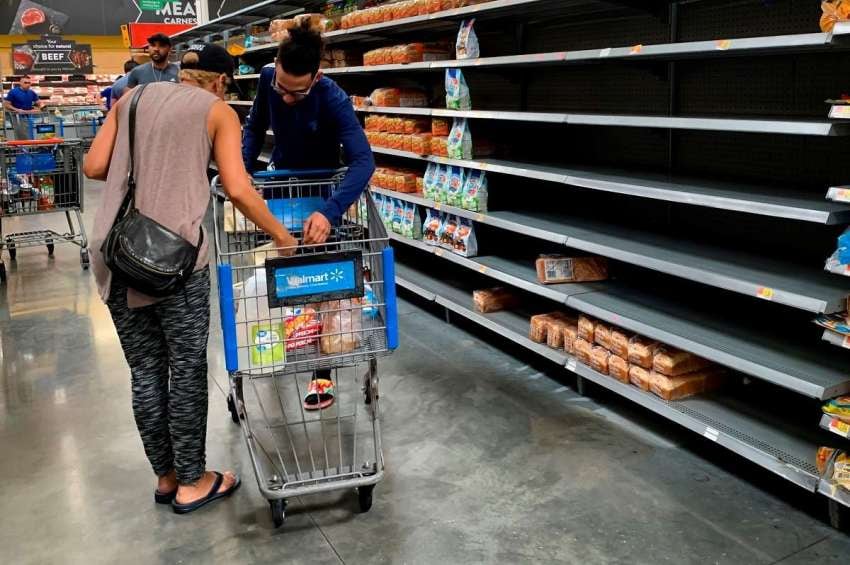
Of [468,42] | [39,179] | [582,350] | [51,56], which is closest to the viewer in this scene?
[582,350]

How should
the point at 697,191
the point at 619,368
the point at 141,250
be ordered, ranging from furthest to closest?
1. the point at 619,368
2. the point at 697,191
3. the point at 141,250

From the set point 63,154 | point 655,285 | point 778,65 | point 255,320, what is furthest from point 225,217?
point 63,154

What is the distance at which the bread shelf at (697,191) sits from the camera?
2678mm

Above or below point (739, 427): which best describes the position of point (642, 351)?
above

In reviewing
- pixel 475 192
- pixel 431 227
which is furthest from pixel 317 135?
pixel 431 227

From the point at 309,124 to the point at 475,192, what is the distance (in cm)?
158

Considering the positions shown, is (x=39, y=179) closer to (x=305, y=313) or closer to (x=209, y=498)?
(x=209, y=498)

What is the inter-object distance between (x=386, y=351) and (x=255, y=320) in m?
0.46

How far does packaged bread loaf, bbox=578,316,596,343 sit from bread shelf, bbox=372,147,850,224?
0.67m

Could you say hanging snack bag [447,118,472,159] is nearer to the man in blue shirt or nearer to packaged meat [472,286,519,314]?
packaged meat [472,286,519,314]

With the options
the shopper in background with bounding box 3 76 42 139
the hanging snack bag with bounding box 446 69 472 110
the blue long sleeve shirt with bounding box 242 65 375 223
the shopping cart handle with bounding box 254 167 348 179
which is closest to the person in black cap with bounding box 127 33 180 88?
the hanging snack bag with bounding box 446 69 472 110

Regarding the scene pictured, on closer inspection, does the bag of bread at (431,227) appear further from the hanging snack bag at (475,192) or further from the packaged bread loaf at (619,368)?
the packaged bread loaf at (619,368)

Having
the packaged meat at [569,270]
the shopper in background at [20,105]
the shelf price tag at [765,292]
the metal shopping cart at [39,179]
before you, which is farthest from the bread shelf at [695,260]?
the shopper in background at [20,105]

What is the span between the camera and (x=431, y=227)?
527 cm
